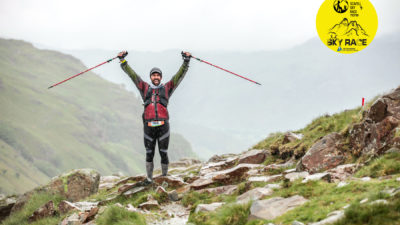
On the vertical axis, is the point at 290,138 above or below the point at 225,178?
above

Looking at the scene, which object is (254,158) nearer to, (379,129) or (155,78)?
(155,78)

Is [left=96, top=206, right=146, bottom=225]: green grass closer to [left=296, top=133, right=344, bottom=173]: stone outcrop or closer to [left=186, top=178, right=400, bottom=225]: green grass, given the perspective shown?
[left=186, top=178, right=400, bottom=225]: green grass

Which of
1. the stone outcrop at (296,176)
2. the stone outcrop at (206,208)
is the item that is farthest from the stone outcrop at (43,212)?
the stone outcrop at (296,176)

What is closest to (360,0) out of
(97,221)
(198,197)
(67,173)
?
(198,197)

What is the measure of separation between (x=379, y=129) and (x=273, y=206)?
4860 mm

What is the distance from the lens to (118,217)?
10703mm

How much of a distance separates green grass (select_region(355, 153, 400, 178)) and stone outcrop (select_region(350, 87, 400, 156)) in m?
0.61

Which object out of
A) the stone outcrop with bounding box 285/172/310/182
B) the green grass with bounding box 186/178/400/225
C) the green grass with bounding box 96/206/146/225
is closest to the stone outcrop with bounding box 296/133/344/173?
the stone outcrop with bounding box 285/172/310/182

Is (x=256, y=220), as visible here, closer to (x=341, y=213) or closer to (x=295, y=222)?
(x=295, y=222)

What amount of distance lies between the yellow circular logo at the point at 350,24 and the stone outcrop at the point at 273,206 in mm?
7928

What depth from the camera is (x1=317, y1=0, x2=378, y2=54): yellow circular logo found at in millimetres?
15117

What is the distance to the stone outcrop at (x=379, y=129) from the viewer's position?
11.4 meters

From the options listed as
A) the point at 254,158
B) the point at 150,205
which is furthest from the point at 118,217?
the point at 254,158

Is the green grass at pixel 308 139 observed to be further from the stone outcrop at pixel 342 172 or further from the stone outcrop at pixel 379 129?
the stone outcrop at pixel 342 172
